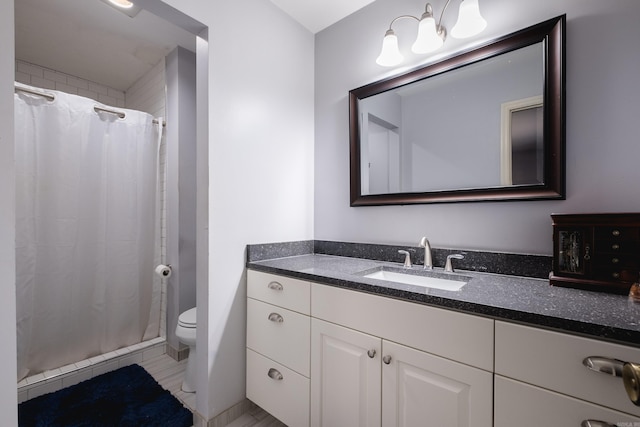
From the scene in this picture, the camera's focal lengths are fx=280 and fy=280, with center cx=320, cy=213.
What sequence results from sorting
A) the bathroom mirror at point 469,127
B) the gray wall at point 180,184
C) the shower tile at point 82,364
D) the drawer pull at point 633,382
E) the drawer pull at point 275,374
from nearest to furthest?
the drawer pull at point 633,382 < the bathroom mirror at point 469,127 < the drawer pull at point 275,374 < the shower tile at point 82,364 < the gray wall at point 180,184

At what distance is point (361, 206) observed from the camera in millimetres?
1764

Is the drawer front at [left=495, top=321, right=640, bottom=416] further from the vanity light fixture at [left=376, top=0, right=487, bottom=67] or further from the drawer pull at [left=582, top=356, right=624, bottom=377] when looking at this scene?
the vanity light fixture at [left=376, top=0, right=487, bottom=67]

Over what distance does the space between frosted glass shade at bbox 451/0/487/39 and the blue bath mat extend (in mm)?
2398

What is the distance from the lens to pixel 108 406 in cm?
162

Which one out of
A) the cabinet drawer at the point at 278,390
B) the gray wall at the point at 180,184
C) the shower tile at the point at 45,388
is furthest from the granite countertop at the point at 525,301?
the shower tile at the point at 45,388

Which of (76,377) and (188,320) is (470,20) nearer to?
(188,320)

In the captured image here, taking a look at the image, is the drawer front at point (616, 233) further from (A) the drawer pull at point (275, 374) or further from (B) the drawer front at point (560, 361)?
(A) the drawer pull at point (275, 374)

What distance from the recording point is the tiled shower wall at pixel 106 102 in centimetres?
178

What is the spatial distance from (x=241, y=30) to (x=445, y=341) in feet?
5.85

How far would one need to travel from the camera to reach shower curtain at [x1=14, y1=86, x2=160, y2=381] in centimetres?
184

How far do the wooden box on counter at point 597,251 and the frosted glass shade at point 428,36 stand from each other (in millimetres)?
958

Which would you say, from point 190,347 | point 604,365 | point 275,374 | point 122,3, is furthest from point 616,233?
point 122,3

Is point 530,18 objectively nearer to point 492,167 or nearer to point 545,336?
point 492,167

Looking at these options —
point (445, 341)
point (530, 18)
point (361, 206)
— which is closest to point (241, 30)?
point (361, 206)
